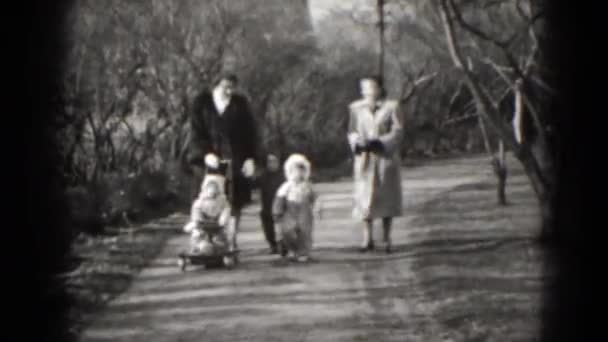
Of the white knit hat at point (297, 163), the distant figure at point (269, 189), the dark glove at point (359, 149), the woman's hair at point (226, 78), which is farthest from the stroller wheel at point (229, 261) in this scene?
the woman's hair at point (226, 78)

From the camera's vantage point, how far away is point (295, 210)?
22.3ft

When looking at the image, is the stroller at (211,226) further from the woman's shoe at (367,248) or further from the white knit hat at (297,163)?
the woman's shoe at (367,248)

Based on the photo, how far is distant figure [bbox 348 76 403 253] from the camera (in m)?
5.93

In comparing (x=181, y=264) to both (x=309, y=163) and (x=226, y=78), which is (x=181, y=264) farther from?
(x=226, y=78)

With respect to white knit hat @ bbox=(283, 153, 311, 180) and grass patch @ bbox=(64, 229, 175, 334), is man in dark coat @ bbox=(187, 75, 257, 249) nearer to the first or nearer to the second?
white knit hat @ bbox=(283, 153, 311, 180)

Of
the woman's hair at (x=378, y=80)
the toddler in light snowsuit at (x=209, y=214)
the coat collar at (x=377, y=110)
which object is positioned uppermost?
the woman's hair at (x=378, y=80)

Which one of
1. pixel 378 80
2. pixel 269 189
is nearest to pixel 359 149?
pixel 378 80

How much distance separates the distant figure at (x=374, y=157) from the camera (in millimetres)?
5926

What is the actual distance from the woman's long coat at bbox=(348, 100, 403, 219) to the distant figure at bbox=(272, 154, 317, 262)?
0.70ft

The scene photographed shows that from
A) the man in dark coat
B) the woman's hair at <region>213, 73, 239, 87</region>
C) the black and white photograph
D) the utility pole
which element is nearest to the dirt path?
the black and white photograph

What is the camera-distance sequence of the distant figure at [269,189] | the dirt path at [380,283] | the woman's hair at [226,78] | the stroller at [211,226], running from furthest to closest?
the distant figure at [269,189] → the stroller at [211,226] → the woman's hair at [226,78] → the dirt path at [380,283]

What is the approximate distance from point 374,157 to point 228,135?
0.64m

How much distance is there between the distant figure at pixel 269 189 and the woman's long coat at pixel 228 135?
0.08 meters

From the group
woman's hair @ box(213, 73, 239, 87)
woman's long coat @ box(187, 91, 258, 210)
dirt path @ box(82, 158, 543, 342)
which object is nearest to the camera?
dirt path @ box(82, 158, 543, 342)
